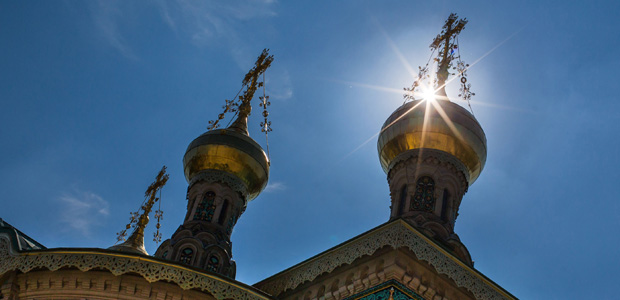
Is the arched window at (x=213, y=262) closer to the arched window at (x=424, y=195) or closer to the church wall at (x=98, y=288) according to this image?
the arched window at (x=424, y=195)

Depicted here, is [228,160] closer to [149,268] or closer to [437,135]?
[437,135]

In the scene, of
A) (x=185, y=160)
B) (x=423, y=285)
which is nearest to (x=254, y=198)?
(x=185, y=160)

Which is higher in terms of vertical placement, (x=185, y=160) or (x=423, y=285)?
(x=185, y=160)

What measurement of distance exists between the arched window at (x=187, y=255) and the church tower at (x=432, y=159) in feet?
10.7

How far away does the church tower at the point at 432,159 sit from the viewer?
1342cm

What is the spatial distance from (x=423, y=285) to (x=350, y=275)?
80cm

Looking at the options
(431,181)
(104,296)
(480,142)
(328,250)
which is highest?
(480,142)

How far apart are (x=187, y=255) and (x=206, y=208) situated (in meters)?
1.07

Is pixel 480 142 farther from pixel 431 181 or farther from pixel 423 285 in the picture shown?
pixel 423 285

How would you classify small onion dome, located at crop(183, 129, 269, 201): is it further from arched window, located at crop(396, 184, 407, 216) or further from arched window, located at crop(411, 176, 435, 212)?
arched window, located at crop(411, 176, 435, 212)

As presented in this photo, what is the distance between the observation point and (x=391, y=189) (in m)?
14.3

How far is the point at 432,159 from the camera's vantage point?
13.8 metres

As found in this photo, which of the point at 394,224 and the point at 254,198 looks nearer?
the point at 394,224

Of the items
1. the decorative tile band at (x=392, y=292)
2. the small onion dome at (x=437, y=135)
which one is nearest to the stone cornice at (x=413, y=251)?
the decorative tile band at (x=392, y=292)
